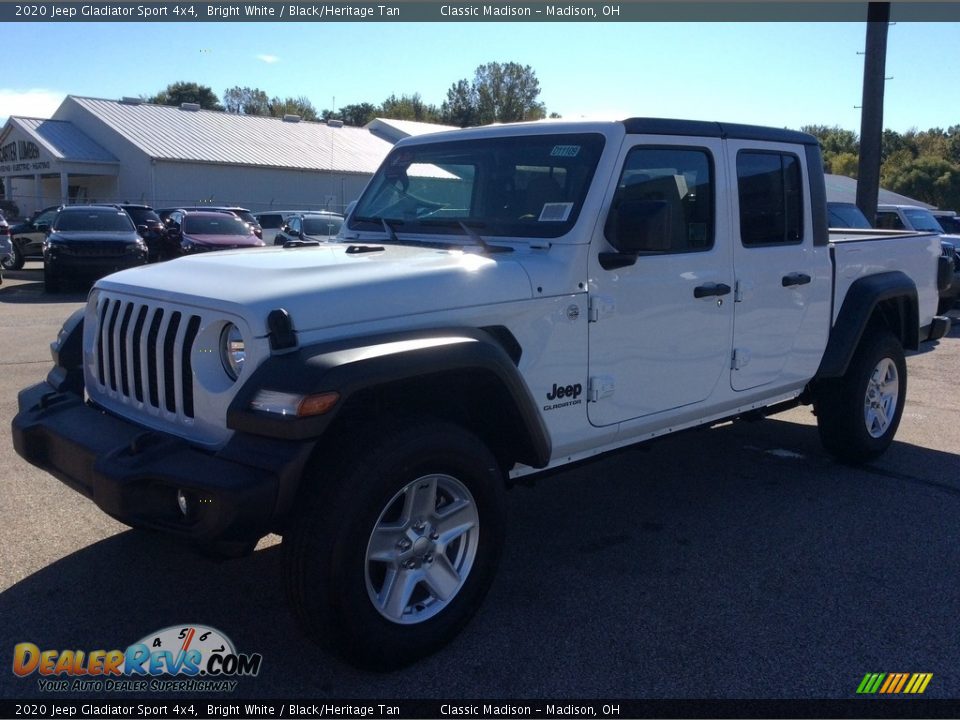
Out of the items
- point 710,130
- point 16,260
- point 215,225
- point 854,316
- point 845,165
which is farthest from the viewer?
point 845,165

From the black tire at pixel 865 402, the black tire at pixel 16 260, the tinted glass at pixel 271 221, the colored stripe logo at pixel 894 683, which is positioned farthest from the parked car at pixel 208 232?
the colored stripe logo at pixel 894 683

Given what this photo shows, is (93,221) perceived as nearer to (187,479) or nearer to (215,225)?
(215,225)

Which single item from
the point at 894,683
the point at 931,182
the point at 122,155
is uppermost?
the point at 931,182

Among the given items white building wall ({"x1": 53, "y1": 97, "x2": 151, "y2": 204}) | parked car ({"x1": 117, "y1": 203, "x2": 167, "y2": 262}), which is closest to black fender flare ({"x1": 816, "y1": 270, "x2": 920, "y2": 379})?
parked car ({"x1": 117, "y1": 203, "x2": 167, "y2": 262})

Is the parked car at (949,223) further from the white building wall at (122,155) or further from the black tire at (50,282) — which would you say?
the white building wall at (122,155)

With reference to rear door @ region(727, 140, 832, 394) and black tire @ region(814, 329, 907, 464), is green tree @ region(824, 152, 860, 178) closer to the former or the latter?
black tire @ region(814, 329, 907, 464)

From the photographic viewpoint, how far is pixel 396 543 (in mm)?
3270

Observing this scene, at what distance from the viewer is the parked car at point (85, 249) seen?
16188mm

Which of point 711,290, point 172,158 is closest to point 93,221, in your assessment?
point 711,290

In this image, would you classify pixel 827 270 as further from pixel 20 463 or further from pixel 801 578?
pixel 20 463

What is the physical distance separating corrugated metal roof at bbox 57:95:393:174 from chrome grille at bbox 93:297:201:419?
31733 millimetres

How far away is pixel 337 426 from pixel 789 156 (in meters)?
3.38

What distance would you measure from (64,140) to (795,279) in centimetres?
3685

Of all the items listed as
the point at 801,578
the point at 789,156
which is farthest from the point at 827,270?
the point at 801,578
